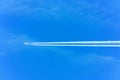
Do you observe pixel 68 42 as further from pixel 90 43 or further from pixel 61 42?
pixel 90 43

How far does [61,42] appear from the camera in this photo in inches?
487

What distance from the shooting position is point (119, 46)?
1125cm

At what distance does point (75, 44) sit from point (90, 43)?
813 mm

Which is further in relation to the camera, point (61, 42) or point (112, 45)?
point (61, 42)

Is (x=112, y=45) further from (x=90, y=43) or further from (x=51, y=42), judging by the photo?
(x=51, y=42)

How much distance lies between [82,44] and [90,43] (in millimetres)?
461

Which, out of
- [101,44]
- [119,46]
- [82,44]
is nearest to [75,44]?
[82,44]

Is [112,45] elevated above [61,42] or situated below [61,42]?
below

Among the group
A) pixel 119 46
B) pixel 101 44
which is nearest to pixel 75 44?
pixel 101 44

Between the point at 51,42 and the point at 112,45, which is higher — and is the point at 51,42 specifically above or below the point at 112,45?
above

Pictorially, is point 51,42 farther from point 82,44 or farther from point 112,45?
point 112,45

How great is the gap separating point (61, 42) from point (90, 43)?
1.37m

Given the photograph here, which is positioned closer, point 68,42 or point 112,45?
point 112,45

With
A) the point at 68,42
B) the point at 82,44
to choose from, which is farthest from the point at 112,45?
the point at 68,42
